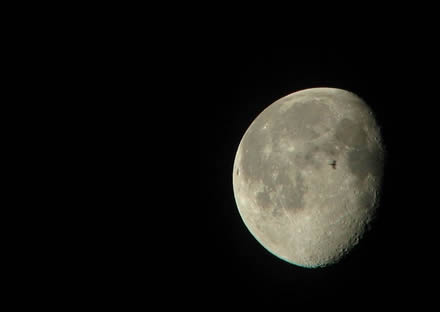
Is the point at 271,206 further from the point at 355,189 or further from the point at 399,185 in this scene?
the point at 399,185

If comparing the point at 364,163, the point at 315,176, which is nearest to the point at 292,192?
the point at 315,176

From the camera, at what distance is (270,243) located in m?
4.04

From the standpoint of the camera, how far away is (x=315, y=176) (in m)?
3.46

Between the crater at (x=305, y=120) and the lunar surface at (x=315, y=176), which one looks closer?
the lunar surface at (x=315, y=176)

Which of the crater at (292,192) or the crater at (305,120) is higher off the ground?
the crater at (305,120)

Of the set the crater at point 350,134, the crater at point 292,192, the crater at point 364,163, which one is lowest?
the crater at point 292,192

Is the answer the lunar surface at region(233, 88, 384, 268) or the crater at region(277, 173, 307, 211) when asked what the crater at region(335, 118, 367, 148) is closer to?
the lunar surface at region(233, 88, 384, 268)

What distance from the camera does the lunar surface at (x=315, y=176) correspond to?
3471mm

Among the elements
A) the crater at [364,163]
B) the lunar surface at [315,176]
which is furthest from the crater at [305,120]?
the crater at [364,163]

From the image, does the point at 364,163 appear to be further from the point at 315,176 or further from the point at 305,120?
the point at 305,120

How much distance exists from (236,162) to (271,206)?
784 mm

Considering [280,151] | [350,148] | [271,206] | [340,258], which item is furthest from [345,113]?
[340,258]

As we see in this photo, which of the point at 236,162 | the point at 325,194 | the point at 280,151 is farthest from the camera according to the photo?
the point at 236,162

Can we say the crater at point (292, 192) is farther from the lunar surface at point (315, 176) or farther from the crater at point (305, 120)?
the crater at point (305, 120)
